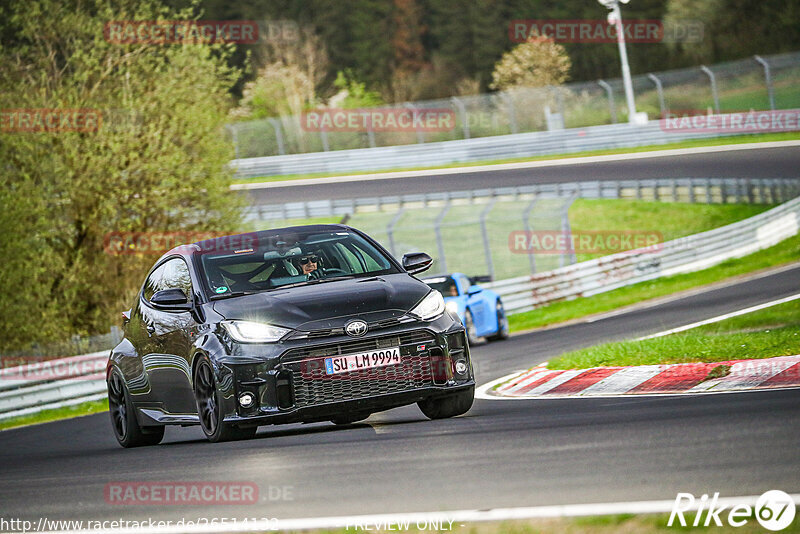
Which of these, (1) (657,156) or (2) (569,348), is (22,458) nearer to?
(2) (569,348)

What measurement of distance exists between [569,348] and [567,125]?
3845 cm

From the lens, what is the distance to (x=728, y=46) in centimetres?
8056

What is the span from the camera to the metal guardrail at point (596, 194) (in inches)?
1398

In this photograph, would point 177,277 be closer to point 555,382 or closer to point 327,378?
point 327,378

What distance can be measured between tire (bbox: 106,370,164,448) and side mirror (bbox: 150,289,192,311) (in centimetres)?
161

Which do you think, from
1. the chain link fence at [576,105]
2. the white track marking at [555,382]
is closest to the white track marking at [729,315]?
the white track marking at [555,382]

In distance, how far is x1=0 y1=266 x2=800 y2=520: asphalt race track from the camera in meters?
6.03

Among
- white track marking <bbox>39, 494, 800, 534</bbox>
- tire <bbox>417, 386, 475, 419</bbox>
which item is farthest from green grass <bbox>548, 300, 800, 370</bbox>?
white track marking <bbox>39, 494, 800, 534</bbox>

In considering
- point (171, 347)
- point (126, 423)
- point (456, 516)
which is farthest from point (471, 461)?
point (126, 423)

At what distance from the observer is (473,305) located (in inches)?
819

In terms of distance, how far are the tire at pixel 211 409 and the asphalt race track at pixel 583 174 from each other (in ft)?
97.7

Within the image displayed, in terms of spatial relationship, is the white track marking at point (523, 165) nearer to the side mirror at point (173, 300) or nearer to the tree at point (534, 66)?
the tree at point (534, 66)

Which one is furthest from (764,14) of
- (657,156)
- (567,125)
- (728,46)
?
(657,156)

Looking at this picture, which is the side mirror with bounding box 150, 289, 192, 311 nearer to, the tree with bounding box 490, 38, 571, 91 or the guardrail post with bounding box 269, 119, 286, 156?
the guardrail post with bounding box 269, 119, 286, 156
